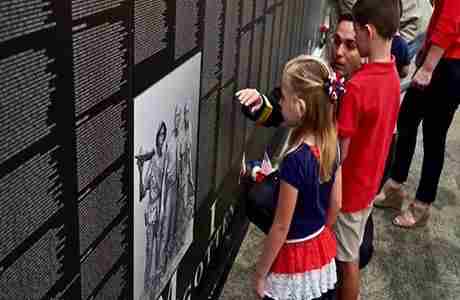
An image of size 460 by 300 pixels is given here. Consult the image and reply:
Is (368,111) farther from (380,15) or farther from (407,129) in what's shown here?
(407,129)

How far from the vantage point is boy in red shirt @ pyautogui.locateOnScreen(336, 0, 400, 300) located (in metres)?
1.77

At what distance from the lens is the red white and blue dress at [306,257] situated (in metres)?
1.67

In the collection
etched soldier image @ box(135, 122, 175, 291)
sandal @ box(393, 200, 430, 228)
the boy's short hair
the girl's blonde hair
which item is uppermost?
the boy's short hair

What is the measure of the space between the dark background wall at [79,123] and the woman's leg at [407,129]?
5.31 feet

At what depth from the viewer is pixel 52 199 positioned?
34.5 inches

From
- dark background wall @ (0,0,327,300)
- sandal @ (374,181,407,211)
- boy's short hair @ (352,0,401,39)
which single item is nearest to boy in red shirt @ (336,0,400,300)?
boy's short hair @ (352,0,401,39)

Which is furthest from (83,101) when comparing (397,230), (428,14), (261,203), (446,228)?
(446,228)

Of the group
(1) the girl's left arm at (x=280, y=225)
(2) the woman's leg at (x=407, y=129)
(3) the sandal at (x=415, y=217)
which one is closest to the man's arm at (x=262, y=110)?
(1) the girl's left arm at (x=280, y=225)

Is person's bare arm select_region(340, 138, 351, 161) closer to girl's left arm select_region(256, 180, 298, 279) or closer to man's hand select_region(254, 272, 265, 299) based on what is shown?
girl's left arm select_region(256, 180, 298, 279)

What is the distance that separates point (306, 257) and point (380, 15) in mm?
815

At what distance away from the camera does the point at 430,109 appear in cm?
293

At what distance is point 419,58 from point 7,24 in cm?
263

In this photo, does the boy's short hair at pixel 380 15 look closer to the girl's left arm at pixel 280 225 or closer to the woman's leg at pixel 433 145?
the girl's left arm at pixel 280 225

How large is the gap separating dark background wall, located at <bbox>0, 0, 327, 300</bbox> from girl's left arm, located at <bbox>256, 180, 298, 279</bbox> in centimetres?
29
